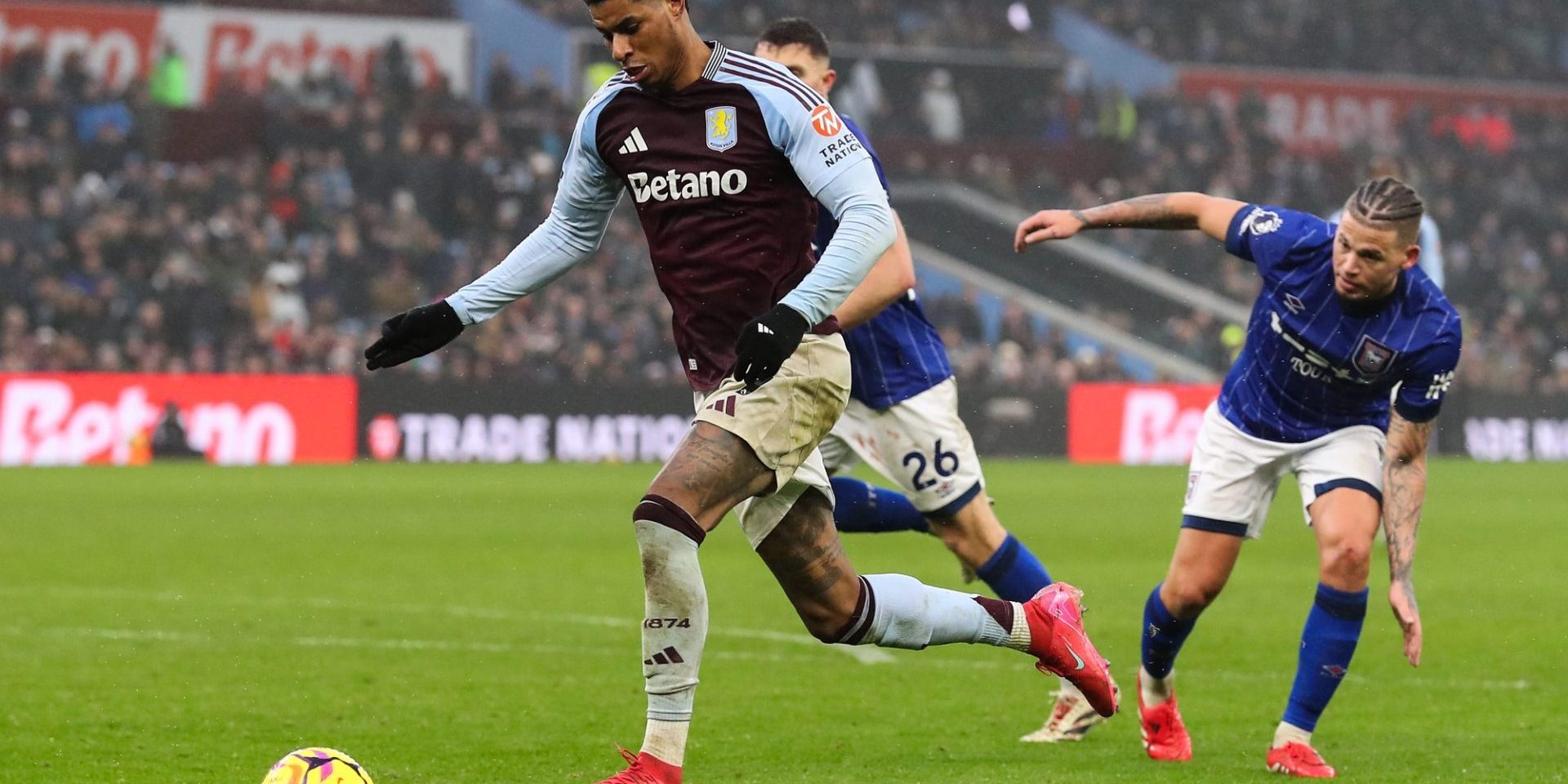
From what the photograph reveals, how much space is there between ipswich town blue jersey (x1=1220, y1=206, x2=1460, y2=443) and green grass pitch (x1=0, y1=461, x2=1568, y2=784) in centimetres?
104

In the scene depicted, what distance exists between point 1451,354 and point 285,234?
22.0 m

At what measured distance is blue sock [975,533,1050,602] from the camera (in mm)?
6941

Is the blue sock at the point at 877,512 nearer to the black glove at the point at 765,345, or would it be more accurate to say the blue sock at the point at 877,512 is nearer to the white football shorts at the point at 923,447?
the white football shorts at the point at 923,447

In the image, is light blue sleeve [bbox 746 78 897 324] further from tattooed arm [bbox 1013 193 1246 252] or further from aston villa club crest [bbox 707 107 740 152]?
tattooed arm [bbox 1013 193 1246 252]

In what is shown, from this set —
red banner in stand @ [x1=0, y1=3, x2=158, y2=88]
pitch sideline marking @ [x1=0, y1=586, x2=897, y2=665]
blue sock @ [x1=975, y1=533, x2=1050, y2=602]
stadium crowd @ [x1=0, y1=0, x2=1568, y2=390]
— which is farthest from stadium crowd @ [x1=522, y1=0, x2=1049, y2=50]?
blue sock @ [x1=975, y1=533, x2=1050, y2=602]

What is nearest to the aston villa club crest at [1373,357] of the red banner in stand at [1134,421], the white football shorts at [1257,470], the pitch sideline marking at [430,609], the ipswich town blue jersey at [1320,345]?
the ipswich town blue jersey at [1320,345]

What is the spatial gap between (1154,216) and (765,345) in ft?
6.70

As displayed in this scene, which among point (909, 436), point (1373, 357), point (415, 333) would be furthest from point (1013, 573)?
point (415, 333)

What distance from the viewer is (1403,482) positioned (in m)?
6.08

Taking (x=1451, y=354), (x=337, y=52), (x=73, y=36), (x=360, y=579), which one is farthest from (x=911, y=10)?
(x=1451, y=354)

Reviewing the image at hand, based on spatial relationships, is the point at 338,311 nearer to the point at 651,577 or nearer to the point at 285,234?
the point at 285,234

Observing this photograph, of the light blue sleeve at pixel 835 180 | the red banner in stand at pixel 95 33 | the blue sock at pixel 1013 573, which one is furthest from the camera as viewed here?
the red banner in stand at pixel 95 33

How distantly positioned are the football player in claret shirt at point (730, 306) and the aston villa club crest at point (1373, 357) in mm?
1473

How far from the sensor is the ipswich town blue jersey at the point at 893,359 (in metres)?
7.19
